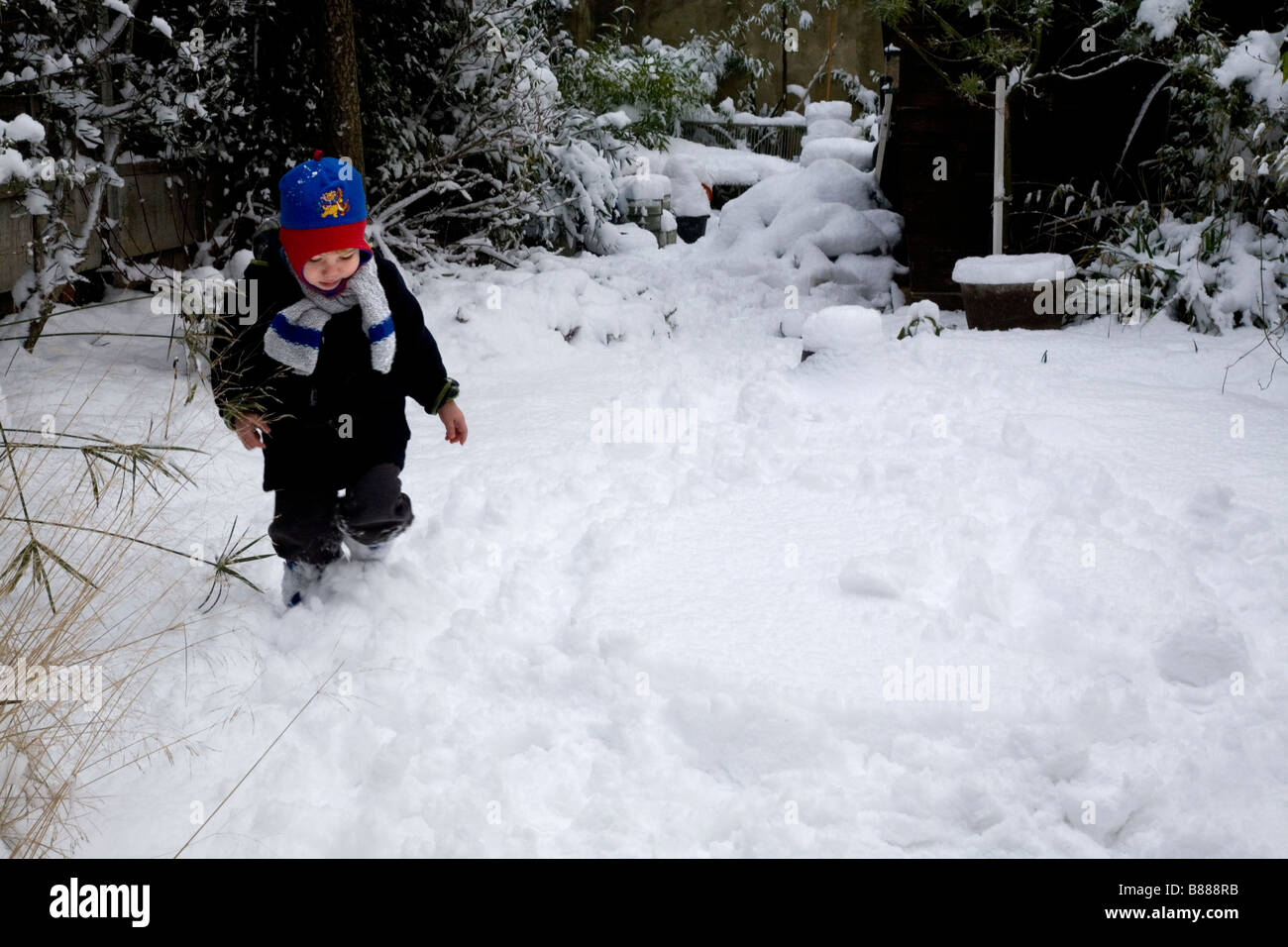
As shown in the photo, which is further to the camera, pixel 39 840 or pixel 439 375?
pixel 439 375

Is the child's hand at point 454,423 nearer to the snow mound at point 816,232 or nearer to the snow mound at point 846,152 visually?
the snow mound at point 816,232

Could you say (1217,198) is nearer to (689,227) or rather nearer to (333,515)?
(333,515)

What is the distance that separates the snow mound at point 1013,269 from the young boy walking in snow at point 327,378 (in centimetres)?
437

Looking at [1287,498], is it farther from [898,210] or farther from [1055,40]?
[898,210]

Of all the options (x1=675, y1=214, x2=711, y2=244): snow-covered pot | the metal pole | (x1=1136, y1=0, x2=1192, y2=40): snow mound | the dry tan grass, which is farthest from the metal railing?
the dry tan grass

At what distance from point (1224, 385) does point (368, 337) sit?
3.92 meters

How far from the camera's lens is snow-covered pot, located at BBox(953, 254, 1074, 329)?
245 inches

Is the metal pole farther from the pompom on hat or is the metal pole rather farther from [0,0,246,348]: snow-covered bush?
the pompom on hat

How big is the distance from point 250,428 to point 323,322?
1.13ft

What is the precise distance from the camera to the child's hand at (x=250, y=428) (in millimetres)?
2612

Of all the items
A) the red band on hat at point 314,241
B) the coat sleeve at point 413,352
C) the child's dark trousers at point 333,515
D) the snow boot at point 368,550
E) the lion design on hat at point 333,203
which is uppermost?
the lion design on hat at point 333,203

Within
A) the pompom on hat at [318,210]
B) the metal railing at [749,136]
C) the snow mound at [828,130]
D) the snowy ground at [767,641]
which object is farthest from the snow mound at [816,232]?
the metal railing at [749,136]

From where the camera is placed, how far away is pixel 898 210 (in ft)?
29.3

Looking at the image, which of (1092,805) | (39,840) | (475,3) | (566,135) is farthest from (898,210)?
(39,840)
